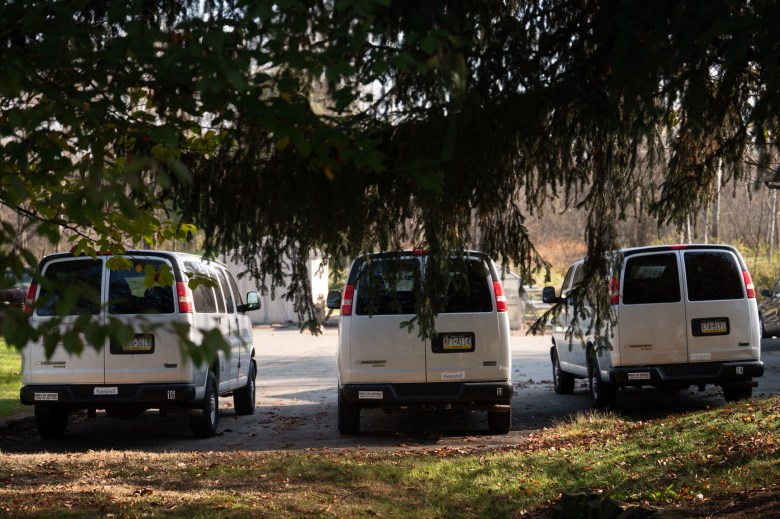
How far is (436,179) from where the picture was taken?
4.96 m

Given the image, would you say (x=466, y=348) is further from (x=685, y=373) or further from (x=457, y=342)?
(x=685, y=373)

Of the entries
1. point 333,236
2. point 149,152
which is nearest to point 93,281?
point 149,152

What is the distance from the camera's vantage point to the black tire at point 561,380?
1705cm

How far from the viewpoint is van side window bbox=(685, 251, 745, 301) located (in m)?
13.6

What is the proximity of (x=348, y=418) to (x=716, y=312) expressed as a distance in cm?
495

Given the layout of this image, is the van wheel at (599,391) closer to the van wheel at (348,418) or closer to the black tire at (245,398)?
the van wheel at (348,418)

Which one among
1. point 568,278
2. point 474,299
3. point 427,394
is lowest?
point 427,394

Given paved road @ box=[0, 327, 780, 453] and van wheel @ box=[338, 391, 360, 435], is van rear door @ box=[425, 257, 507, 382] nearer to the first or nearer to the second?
paved road @ box=[0, 327, 780, 453]

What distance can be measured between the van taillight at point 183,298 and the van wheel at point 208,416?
100cm

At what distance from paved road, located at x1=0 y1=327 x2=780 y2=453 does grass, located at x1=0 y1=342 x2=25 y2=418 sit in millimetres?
745

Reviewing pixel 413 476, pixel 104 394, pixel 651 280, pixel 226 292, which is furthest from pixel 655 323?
pixel 104 394

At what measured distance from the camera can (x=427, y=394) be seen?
12.2 m

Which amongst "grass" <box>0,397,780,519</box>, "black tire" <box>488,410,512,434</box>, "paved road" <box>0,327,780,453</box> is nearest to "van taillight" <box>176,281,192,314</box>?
"paved road" <box>0,327,780,453</box>

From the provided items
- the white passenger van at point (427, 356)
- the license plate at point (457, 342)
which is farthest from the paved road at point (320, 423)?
the license plate at point (457, 342)
